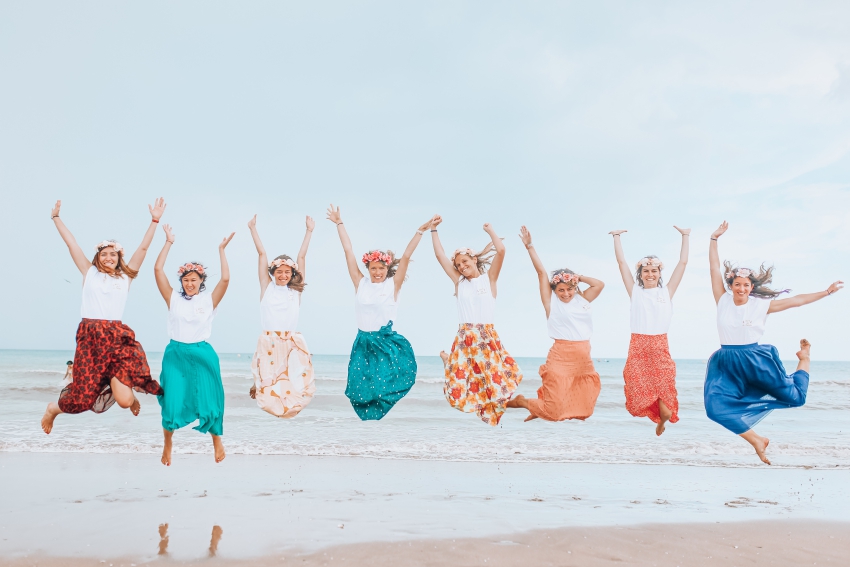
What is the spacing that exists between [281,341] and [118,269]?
1.99 metres

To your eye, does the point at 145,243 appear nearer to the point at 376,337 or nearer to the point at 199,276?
the point at 199,276

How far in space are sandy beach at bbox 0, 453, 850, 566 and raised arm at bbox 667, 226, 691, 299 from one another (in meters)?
2.72

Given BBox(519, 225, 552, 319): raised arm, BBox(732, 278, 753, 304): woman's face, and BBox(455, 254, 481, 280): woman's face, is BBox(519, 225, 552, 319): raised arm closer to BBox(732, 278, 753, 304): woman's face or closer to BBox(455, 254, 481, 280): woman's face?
BBox(455, 254, 481, 280): woman's face

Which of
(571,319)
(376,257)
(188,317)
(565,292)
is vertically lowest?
(188,317)

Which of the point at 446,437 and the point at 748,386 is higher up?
the point at 748,386

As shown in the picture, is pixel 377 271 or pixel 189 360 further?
pixel 377 271

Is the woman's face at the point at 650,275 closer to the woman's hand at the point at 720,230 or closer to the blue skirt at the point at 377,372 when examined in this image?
the woman's hand at the point at 720,230

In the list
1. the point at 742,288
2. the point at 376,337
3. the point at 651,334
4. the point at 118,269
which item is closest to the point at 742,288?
the point at 742,288

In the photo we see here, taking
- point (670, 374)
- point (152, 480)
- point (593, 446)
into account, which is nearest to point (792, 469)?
point (593, 446)

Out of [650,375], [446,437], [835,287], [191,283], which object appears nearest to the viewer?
[835,287]

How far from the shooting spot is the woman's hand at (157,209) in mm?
7211

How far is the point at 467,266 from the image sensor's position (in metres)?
7.63

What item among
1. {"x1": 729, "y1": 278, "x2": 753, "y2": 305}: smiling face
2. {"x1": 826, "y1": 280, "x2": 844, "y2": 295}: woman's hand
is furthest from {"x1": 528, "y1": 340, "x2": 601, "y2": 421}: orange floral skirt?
{"x1": 826, "y1": 280, "x2": 844, "y2": 295}: woman's hand

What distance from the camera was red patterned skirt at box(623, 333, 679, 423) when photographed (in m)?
7.61
